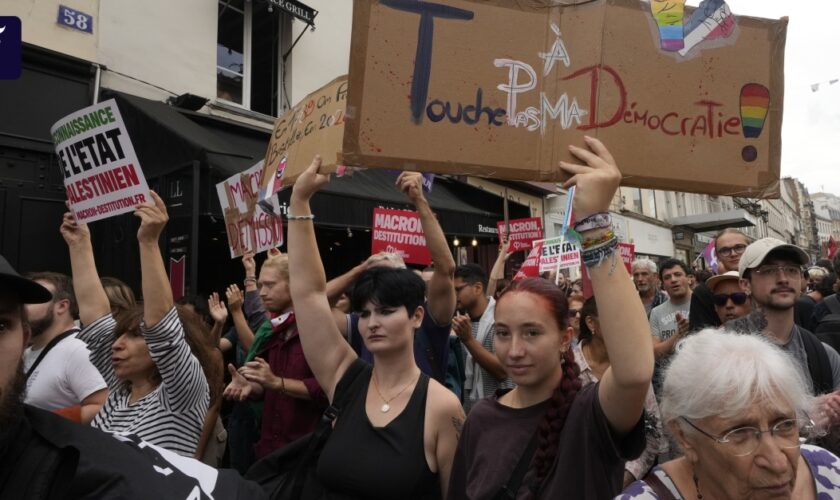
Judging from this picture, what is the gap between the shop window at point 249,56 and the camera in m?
8.62

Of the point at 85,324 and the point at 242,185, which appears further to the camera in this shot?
the point at 242,185

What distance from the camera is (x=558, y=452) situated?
5.12 ft

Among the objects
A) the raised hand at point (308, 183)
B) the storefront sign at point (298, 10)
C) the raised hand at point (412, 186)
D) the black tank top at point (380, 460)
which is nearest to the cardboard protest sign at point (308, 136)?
the raised hand at point (308, 183)

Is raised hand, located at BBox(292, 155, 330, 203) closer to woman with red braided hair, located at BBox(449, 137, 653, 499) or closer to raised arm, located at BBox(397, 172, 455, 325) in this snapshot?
raised arm, located at BBox(397, 172, 455, 325)

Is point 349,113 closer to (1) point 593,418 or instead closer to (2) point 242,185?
(1) point 593,418

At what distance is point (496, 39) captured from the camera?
2.03 meters

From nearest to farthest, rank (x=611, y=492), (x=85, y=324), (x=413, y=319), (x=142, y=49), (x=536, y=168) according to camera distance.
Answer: (x=611, y=492), (x=536, y=168), (x=413, y=319), (x=85, y=324), (x=142, y=49)

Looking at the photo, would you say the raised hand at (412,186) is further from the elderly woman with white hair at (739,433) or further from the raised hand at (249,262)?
the raised hand at (249,262)

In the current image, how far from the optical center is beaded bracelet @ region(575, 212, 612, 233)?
4.75ft

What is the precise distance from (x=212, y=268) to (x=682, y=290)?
21.1 ft

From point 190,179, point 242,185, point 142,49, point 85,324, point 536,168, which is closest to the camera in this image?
point 536,168

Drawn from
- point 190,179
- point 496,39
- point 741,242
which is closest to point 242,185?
point 190,179

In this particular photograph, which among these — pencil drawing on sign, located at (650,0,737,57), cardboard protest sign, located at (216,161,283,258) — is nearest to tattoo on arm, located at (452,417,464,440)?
pencil drawing on sign, located at (650,0,737,57)

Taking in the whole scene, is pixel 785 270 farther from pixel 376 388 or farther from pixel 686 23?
pixel 376 388
